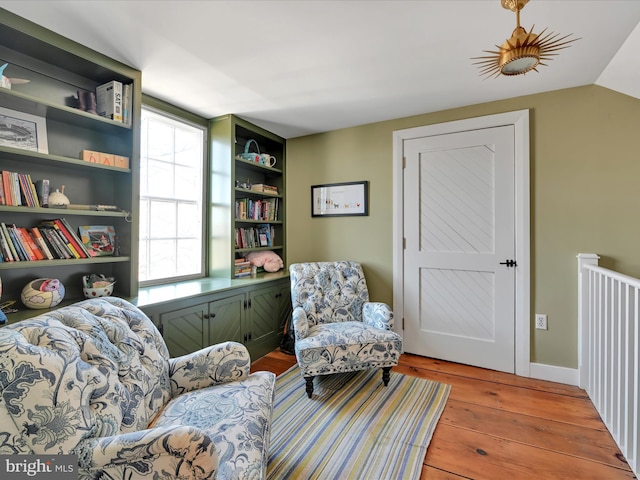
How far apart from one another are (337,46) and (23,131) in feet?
6.16

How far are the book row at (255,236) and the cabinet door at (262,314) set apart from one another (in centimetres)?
56

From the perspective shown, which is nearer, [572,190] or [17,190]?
[17,190]

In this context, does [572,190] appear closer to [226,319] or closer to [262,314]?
[262,314]

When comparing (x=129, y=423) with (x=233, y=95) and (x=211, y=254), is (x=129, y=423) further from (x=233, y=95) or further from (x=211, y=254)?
(x=233, y=95)

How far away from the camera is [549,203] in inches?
92.8

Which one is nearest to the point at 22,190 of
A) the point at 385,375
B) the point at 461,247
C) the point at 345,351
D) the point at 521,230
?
the point at 345,351

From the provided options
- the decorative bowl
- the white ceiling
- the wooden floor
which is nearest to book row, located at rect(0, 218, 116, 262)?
the decorative bowl

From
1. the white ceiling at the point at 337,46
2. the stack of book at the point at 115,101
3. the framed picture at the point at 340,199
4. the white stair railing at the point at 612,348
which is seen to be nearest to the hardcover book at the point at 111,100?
the stack of book at the point at 115,101

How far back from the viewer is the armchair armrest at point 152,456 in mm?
854

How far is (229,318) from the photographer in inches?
97.7

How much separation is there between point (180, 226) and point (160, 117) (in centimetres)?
95

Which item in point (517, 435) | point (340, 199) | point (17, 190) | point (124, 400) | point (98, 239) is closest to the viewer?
point (124, 400)

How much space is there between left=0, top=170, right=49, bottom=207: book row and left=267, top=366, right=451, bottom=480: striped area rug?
6.30 feet

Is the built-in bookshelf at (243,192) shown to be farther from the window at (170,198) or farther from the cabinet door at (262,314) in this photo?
the cabinet door at (262,314)
